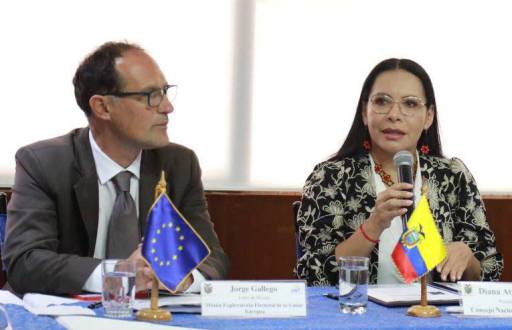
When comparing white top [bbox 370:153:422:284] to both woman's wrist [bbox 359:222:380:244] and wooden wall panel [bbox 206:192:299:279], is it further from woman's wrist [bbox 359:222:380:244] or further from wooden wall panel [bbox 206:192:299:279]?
wooden wall panel [bbox 206:192:299:279]

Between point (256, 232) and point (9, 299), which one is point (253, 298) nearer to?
point (9, 299)

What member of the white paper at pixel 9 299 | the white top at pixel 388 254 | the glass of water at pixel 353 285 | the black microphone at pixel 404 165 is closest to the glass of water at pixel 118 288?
the white paper at pixel 9 299

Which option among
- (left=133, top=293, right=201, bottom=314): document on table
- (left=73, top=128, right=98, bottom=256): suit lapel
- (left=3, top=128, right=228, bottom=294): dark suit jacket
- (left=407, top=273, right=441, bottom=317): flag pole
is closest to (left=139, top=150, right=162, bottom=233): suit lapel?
(left=3, top=128, right=228, bottom=294): dark suit jacket

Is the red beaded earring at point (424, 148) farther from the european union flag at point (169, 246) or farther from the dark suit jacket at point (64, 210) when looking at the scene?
the european union flag at point (169, 246)

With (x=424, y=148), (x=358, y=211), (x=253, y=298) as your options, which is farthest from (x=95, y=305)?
(x=424, y=148)

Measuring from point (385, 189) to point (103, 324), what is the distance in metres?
1.32

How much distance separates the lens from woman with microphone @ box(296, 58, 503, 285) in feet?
9.78

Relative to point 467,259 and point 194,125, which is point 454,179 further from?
point 194,125

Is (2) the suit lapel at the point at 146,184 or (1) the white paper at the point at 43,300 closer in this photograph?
(1) the white paper at the point at 43,300

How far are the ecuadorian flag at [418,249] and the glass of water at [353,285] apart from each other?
0.34 ft

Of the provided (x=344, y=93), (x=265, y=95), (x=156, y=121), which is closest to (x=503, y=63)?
(x=344, y=93)

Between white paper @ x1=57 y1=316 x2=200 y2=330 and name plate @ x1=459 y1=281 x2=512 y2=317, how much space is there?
0.74 metres

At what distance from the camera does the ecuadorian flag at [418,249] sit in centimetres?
223

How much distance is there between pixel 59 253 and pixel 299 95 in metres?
1.67
